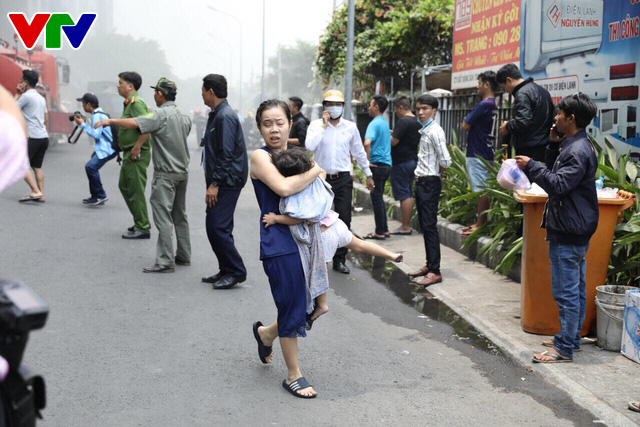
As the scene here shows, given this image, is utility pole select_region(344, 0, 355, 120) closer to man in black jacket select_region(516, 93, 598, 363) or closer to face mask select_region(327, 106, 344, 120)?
face mask select_region(327, 106, 344, 120)

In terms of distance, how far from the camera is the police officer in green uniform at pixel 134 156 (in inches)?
345

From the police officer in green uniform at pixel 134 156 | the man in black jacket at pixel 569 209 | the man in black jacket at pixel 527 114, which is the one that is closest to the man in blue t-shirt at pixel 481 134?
the man in black jacket at pixel 527 114

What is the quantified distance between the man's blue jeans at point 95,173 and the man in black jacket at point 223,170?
454 centimetres

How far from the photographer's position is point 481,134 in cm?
884

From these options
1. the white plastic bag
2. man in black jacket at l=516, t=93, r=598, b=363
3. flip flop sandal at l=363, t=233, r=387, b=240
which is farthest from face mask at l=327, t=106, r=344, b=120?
man in black jacket at l=516, t=93, r=598, b=363

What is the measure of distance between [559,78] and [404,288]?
329cm

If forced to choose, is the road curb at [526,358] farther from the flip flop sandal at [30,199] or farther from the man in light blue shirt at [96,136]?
the flip flop sandal at [30,199]

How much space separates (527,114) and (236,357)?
375 centimetres

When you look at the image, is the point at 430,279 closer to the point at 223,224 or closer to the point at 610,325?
the point at 223,224

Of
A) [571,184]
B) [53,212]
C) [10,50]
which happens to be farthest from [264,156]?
[10,50]

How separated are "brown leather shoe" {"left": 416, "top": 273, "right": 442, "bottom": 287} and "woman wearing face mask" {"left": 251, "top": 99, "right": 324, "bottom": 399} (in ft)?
10.5

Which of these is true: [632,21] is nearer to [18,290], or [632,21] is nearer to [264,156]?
[264,156]

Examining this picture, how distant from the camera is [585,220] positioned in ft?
16.0

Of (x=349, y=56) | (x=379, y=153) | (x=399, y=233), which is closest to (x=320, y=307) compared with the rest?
(x=379, y=153)
